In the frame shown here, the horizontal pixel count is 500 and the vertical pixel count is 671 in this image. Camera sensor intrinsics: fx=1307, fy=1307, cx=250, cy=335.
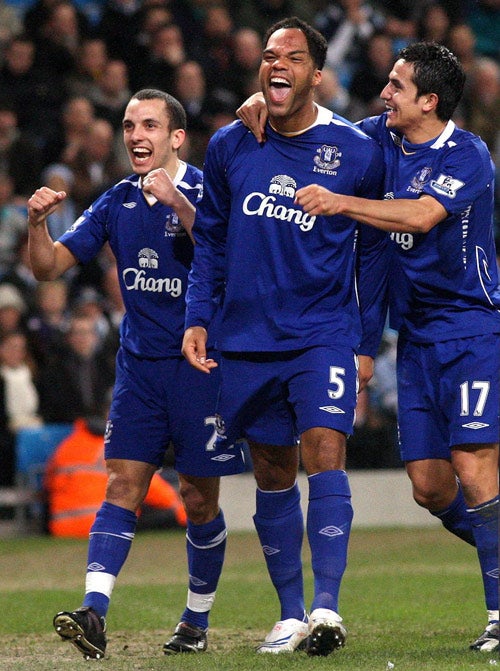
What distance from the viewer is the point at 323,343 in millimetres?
5094

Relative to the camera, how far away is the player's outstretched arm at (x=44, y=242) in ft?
17.6

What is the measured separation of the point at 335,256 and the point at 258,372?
553mm

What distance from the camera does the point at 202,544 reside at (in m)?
5.72

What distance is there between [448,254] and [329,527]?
1.24 m

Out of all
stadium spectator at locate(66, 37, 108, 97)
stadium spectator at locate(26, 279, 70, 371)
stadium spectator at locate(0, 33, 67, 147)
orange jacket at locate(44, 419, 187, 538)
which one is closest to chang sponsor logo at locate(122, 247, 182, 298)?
orange jacket at locate(44, 419, 187, 538)

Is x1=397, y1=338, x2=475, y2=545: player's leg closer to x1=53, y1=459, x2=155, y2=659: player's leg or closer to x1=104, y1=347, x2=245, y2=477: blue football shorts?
x1=104, y1=347, x2=245, y2=477: blue football shorts

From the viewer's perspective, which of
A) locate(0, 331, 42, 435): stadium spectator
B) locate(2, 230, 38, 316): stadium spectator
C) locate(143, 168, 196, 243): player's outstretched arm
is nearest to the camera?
locate(143, 168, 196, 243): player's outstretched arm

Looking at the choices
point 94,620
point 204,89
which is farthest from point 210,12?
point 94,620

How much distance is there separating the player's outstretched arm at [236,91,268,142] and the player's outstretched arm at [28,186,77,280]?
81 cm

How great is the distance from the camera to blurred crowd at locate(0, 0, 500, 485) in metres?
11.3

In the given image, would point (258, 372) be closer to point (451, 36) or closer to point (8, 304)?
point (8, 304)

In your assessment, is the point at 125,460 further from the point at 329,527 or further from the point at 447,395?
the point at 447,395

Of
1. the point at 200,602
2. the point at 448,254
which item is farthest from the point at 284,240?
the point at 200,602

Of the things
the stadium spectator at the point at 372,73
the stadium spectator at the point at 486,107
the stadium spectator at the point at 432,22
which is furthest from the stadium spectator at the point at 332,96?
the stadium spectator at the point at 432,22
